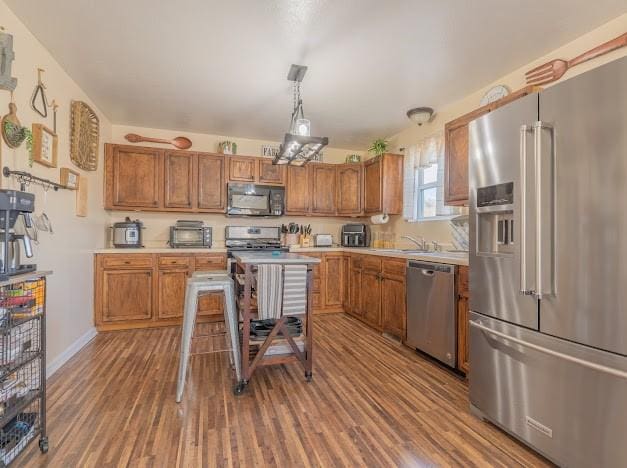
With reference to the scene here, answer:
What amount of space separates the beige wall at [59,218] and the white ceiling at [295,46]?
0.14 metres

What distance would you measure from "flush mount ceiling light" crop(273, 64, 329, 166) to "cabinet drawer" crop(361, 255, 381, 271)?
140cm

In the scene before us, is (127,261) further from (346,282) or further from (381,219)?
(381,219)

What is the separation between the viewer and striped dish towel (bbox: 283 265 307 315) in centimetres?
221

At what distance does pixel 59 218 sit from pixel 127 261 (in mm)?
1085

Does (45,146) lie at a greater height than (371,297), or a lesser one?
greater

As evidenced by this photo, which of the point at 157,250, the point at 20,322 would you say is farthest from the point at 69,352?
the point at 20,322

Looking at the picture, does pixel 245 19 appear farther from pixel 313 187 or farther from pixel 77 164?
pixel 313 187

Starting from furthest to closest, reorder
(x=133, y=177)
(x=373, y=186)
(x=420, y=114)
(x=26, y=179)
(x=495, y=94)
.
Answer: (x=373, y=186)
(x=133, y=177)
(x=420, y=114)
(x=495, y=94)
(x=26, y=179)

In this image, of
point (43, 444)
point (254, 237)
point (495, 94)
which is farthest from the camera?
point (254, 237)

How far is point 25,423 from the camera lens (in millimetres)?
1565

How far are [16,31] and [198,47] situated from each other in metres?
1.09

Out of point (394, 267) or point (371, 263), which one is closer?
point (394, 267)

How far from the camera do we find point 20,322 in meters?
1.44

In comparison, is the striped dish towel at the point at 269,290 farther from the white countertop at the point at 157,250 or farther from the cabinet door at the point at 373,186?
the cabinet door at the point at 373,186
